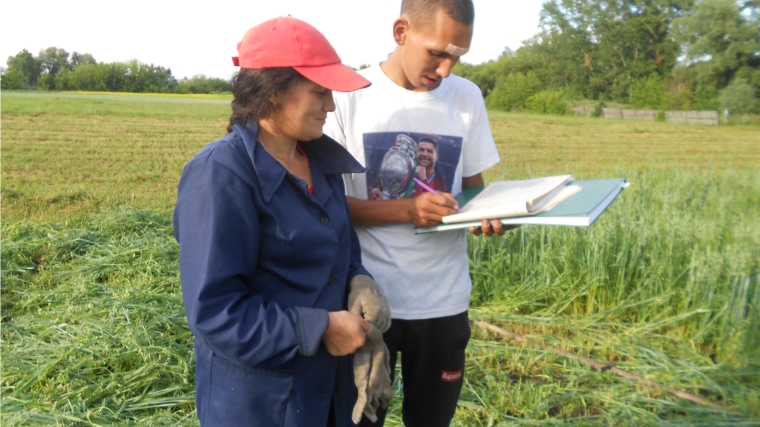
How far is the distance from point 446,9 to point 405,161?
17.9 inches

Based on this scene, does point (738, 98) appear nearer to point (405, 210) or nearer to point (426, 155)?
point (426, 155)

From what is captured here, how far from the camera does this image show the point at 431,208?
1.80 m

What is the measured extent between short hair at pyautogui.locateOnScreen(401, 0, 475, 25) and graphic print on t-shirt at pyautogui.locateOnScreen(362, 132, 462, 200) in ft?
1.13

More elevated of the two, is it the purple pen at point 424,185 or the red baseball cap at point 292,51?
the red baseball cap at point 292,51

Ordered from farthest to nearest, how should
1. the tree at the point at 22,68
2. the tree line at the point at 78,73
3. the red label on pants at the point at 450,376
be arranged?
the tree at the point at 22,68 < the tree line at the point at 78,73 < the red label on pants at the point at 450,376

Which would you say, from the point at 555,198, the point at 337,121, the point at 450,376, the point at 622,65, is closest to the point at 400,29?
the point at 337,121

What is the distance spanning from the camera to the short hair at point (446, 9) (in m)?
1.81

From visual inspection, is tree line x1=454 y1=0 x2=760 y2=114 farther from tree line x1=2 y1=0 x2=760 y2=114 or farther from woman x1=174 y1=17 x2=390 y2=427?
woman x1=174 y1=17 x2=390 y2=427

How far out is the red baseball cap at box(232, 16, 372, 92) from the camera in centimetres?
143

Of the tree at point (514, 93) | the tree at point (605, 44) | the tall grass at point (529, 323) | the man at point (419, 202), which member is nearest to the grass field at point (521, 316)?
the tall grass at point (529, 323)

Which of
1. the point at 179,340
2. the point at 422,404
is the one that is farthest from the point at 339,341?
the point at 179,340

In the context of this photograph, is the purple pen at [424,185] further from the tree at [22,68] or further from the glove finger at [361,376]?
the tree at [22,68]

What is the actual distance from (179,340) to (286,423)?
2159 millimetres

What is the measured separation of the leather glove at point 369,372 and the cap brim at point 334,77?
0.57m
